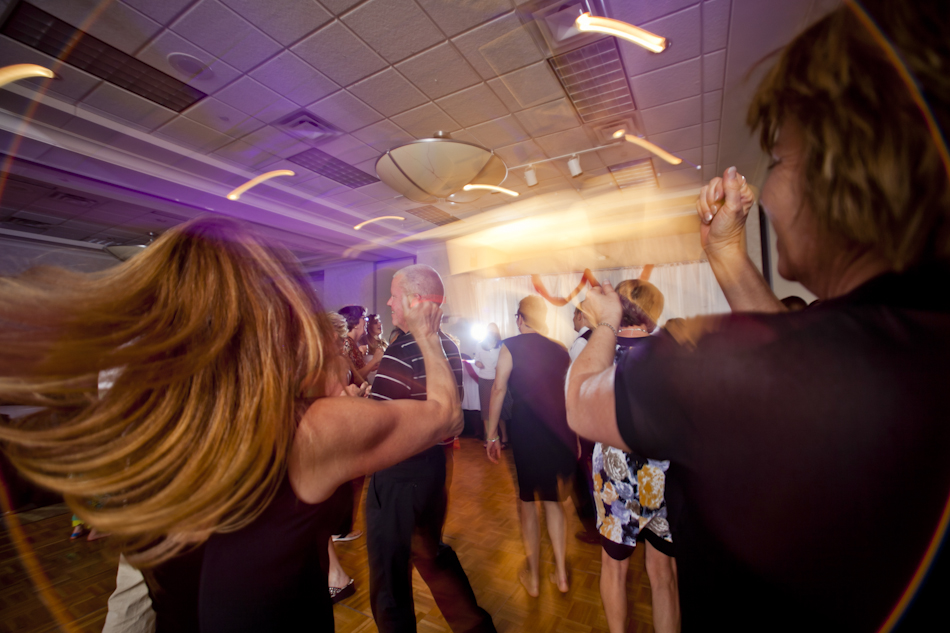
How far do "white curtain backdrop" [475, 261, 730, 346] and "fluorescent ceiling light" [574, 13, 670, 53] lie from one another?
264 centimetres

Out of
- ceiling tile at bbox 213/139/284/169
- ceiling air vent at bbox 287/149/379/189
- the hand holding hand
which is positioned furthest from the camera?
ceiling air vent at bbox 287/149/379/189

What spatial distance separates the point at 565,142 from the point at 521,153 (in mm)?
488

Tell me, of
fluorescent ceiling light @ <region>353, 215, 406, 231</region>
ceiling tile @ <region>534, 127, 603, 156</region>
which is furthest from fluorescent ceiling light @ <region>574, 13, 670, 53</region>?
fluorescent ceiling light @ <region>353, 215, 406, 231</region>

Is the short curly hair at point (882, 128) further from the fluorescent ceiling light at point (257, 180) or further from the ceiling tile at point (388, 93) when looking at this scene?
the fluorescent ceiling light at point (257, 180)

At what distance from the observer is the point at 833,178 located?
0.44m

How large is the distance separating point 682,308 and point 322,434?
20.5 feet

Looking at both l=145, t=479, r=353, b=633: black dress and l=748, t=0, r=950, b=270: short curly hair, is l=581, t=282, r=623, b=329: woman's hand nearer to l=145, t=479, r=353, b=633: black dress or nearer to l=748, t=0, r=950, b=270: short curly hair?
l=748, t=0, r=950, b=270: short curly hair

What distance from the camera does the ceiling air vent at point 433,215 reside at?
5.76 meters

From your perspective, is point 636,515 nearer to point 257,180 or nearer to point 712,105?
point 712,105

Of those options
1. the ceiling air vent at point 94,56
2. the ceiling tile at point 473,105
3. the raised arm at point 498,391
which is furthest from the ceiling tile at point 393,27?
the raised arm at point 498,391

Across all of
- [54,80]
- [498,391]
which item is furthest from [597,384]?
[54,80]

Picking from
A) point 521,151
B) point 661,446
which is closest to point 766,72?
point 661,446

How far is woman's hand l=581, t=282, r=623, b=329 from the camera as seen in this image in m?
0.85

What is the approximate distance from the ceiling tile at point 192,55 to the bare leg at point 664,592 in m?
4.14
